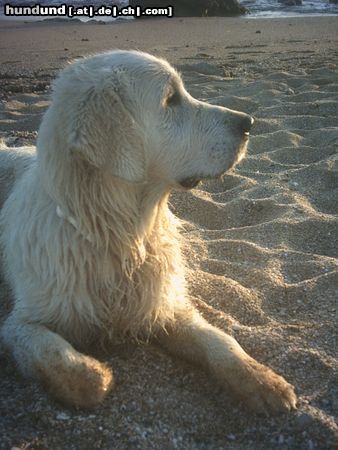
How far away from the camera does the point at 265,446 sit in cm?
230

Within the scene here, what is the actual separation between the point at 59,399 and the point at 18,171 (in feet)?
7.19

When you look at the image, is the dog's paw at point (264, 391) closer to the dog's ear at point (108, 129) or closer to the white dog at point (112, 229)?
the white dog at point (112, 229)

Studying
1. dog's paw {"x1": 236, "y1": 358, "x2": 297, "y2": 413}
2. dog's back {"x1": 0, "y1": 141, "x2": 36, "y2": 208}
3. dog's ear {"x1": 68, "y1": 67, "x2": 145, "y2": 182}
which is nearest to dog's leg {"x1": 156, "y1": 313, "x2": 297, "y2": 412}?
dog's paw {"x1": 236, "y1": 358, "x2": 297, "y2": 413}

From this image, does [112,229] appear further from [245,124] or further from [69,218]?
[245,124]

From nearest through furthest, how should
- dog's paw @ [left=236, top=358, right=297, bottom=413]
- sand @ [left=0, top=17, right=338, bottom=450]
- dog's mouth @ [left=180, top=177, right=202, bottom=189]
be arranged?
sand @ [left=0, top=17, right=338, bottom=450] → dog's paw @ [left=236, top=358, right=297, bottom=413] → dog's mouth @ [left=180, top=177, right=202, bottom=189]

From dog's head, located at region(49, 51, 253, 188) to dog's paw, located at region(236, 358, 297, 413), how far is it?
3.44 feet

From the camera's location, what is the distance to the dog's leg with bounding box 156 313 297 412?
249 centimetres

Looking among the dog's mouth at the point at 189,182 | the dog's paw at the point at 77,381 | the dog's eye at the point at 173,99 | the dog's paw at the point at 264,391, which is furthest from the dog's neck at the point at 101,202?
the dog's paw at the point at 264,391

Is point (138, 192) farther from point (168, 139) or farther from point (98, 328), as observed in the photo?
point (98, 328)

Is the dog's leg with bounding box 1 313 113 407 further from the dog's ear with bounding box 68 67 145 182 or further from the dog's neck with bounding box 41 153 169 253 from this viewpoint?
the dog's ear with bounding box 68 67 145 182

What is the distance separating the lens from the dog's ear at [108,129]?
253 centimetres

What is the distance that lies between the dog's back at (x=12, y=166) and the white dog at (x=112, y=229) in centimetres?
103

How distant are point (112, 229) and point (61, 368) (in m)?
0.75

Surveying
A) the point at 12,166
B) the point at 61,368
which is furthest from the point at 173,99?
the point at 12,166
